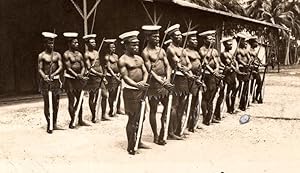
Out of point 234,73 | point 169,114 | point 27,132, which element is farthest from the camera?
point 234,73

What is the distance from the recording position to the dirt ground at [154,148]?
6.62 metres

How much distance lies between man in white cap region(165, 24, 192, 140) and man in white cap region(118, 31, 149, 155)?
119 centimetres

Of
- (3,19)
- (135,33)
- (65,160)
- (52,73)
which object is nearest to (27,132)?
(52,73)

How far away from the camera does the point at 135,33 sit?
754 cm

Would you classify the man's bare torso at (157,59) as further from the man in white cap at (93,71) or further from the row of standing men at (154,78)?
the man in white cap at (93,71)

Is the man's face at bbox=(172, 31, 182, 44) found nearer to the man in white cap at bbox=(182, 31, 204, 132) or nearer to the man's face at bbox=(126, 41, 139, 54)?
the man in white cap at bbox=(182, 31, 204, 132)

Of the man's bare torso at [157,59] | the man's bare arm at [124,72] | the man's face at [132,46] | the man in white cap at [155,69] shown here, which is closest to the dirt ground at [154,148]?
the man in white cap at [155,69]

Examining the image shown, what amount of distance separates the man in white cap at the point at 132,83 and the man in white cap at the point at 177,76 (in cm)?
119

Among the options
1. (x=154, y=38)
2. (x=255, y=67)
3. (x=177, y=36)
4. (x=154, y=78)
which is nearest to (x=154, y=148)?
(x=154, y=78)

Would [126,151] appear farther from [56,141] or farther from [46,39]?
[46,39]

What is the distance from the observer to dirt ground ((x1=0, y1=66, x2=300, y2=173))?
6617 mm

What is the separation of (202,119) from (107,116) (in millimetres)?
2253

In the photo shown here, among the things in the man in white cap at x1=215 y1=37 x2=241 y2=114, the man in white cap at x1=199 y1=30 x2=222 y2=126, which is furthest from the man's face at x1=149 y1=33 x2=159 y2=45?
the man in white cap at x1=215 y1=37 x2=241 y2=114

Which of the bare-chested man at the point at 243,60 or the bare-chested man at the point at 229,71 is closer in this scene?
the bare-chested man at the point at 229,71
